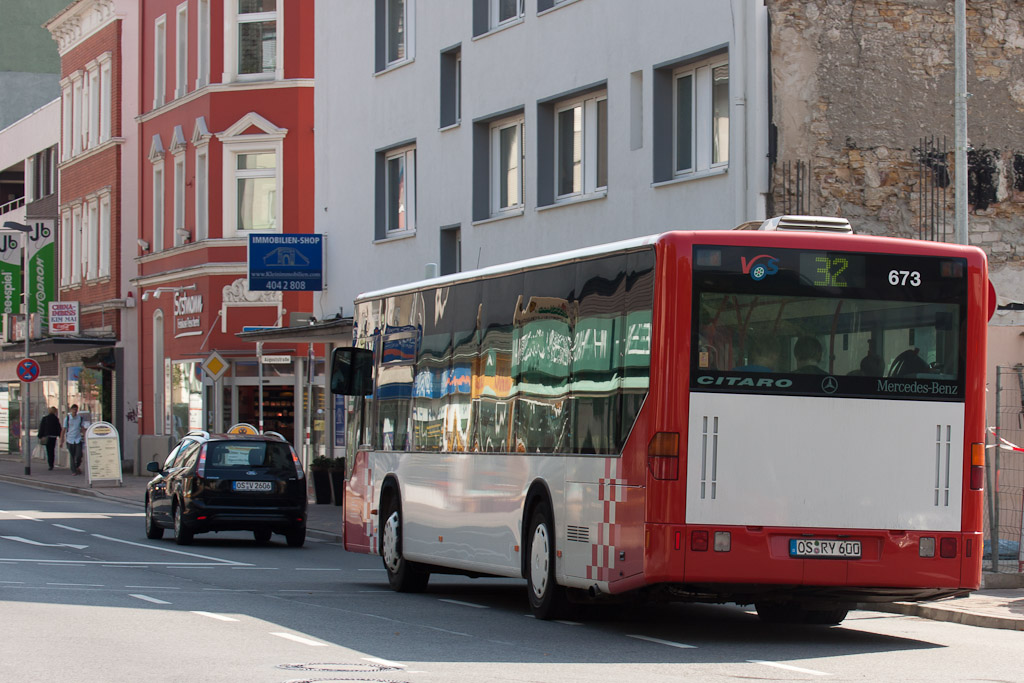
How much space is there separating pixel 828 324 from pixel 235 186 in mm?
31127

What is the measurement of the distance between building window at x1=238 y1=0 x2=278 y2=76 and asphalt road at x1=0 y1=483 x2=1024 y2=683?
23728 millimetres

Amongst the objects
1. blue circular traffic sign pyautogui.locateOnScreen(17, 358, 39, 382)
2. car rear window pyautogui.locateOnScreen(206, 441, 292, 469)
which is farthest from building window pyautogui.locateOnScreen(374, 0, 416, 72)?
blue circular traffic sign pyautogui.locateOnScreen(17, 358, 39, 382)

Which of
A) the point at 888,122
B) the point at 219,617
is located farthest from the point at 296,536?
the point at 219,617

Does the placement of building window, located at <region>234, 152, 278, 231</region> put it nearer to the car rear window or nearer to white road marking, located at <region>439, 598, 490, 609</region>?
the car rear window

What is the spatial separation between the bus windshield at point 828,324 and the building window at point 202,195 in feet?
103

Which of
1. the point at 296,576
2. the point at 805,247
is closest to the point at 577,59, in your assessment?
the point at 296,576

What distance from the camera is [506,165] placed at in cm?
2980

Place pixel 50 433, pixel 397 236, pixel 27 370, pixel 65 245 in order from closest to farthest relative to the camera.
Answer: pixel 397 236
pixel 27 370
pixel 50 433
pixel 65 245

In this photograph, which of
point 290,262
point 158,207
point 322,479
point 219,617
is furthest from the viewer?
point 158,207

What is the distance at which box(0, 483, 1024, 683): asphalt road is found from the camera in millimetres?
10773

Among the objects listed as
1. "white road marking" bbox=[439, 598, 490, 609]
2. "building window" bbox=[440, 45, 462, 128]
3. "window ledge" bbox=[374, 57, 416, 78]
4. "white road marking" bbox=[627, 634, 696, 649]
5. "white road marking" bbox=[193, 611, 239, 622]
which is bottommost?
"white road marking" bbox=[439, 598, 490, 609]

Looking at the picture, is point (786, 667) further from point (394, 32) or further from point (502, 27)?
point (394, 32)

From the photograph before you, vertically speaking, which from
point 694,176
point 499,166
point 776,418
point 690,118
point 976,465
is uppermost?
point 690,118

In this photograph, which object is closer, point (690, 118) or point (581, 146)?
point (690, 118)
